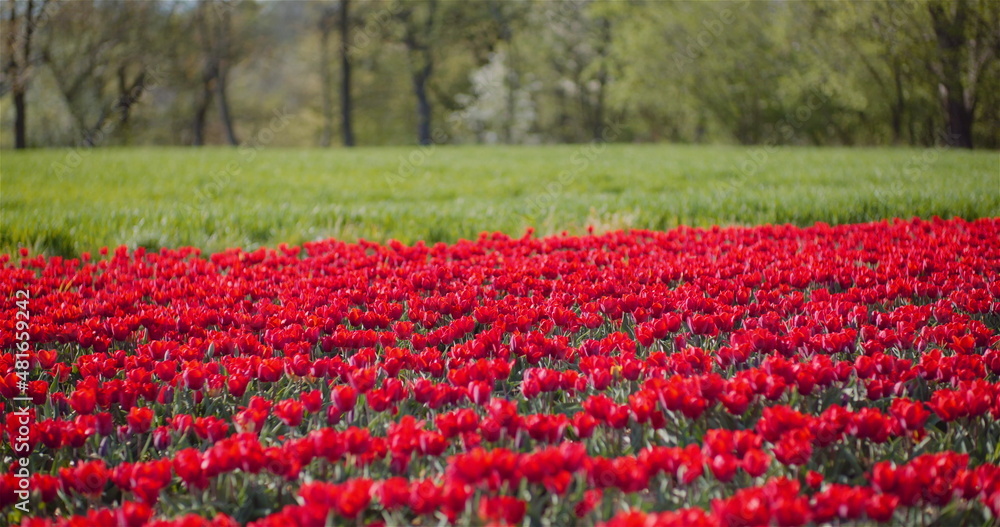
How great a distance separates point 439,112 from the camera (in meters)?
50.6

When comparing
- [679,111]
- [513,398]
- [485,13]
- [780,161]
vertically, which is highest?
[485,13]

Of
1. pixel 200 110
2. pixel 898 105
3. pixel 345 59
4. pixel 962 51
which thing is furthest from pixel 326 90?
pixel 962 51

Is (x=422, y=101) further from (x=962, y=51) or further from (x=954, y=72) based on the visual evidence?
(x=962, y=51)

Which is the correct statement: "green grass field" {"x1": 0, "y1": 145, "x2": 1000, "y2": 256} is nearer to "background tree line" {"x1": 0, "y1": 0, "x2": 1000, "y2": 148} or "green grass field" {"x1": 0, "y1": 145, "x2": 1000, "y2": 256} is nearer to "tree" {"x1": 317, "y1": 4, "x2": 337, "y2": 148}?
"background tree line" {"x1": 0, "y1": 0, "x2": 1000, "y2": 148}

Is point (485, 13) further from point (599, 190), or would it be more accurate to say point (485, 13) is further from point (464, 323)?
point (464, 323)

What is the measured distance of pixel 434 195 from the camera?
1115 centimetres

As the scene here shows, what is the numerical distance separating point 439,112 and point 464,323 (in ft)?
160

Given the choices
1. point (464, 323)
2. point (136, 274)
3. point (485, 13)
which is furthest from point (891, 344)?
point (485, 13)

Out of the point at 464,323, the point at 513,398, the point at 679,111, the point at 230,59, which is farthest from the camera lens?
the point at 679,111

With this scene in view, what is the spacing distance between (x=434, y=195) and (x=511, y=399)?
860 cm

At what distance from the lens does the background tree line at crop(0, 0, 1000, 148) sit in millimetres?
23031

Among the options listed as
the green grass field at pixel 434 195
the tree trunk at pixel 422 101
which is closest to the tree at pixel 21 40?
the green grass field at pixel 434 195

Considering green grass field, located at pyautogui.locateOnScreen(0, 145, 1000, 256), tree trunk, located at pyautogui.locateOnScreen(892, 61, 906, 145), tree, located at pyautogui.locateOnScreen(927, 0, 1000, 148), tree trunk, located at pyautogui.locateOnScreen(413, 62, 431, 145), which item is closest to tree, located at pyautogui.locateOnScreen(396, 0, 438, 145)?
tree trunk, located at pyautogui.locateOnScreen(413, 62, 431, 145)

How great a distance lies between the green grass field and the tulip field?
255cm
